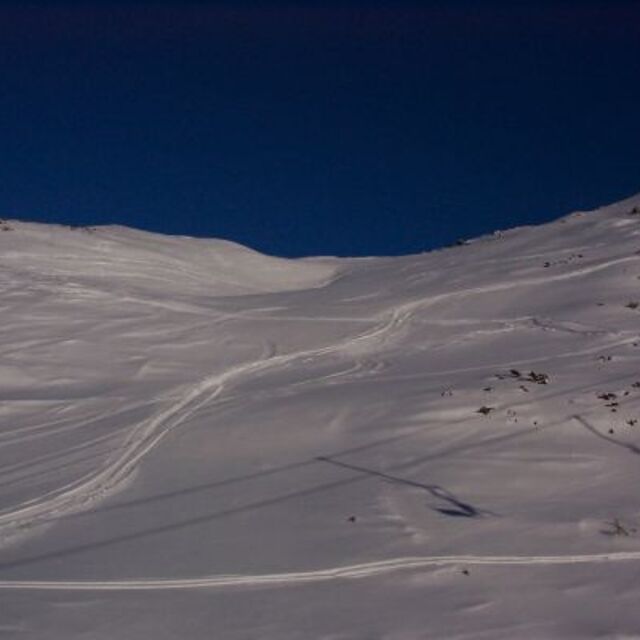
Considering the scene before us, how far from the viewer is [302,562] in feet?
23.4

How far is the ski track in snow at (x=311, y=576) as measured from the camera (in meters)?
6.84

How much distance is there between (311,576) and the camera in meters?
6.88

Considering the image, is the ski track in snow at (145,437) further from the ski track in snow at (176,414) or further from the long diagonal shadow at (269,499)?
the long diagonal shadow at (269,499)

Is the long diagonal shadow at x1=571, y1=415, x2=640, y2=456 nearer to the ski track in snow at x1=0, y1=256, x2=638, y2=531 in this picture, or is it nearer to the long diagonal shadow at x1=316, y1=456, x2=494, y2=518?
the long diagonal shadow at x1=316, y1=456, x2=494, y2=518

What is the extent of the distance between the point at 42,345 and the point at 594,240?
8.84 meters


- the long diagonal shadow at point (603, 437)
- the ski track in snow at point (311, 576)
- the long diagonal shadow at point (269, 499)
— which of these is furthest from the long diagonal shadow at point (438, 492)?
the long diagonal shadow at point (603, 437)

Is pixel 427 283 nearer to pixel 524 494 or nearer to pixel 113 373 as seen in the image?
pixel 113 373

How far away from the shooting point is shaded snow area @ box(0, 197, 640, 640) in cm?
647

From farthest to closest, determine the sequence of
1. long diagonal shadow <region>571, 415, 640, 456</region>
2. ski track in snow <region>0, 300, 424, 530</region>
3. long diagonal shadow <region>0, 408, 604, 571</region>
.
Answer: long diagonal shadow <region>571, 415, 640, 456</region> → ski track in snow <region>0, 300, 424, 530</region> → long diagonal shadow <region>0, 408, 604, 571</region>

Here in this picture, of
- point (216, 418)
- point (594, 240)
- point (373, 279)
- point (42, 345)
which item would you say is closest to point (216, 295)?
point (373, 279)

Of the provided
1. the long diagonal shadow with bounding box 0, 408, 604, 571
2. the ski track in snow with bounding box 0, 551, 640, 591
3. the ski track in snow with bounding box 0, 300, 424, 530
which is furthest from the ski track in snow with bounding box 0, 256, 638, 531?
the ski track in snow with bounding box 0, 551, 640, 591

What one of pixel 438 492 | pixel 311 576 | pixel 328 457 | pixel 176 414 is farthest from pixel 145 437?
pixel 311 576

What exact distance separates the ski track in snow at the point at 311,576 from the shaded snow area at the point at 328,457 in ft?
0.06

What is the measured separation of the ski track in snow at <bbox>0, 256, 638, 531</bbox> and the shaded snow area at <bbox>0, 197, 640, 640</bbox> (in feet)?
0.10
